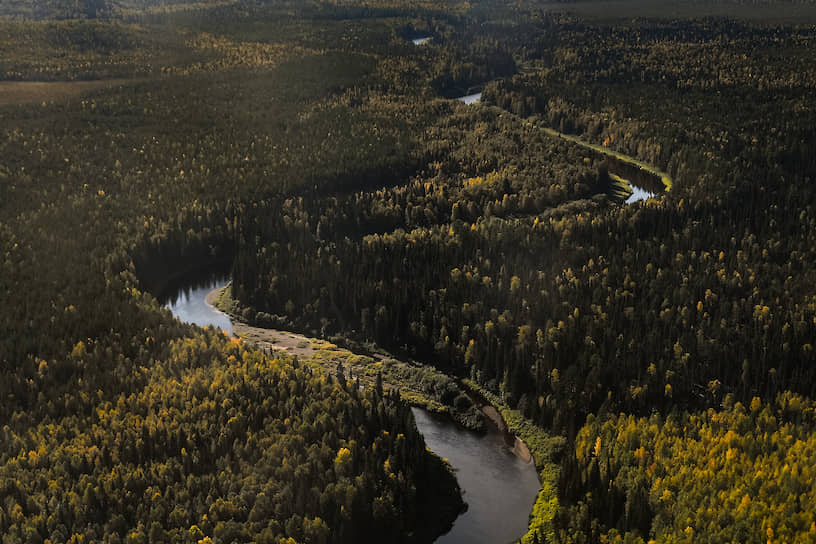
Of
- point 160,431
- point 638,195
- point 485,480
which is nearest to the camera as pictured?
point 160,431

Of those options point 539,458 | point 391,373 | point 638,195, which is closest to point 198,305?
point 391,373

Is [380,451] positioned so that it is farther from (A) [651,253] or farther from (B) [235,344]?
(A) [651,253]

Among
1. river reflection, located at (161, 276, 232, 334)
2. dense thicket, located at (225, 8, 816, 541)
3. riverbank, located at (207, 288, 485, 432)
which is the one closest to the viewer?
dense thicket, located at (225, 8, 816, 541)

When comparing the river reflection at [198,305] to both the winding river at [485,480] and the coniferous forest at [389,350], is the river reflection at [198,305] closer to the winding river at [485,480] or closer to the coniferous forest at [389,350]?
the coniferous forest at [389,350]

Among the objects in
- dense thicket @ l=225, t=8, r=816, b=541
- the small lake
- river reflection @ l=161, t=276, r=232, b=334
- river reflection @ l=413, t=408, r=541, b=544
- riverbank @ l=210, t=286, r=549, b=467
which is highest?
dense thicket @ l=225, t=8, r=816, b=541

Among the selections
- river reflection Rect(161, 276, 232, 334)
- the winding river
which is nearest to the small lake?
river reflection Rect(161, 276, 232, 334)

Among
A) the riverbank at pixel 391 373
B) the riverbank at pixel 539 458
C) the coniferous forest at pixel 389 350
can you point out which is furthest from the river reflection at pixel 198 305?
the riverbank at pixel 539 458

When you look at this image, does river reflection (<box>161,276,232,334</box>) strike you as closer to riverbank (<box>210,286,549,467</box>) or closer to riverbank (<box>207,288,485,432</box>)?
riverbank (<box>207,288,485,432</box>)

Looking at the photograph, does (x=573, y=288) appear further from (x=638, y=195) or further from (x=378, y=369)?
(x=638, y=195)

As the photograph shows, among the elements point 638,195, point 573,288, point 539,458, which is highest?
point 573,288
